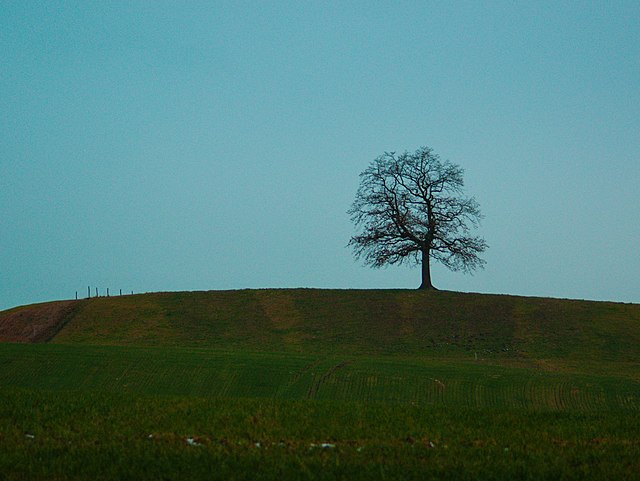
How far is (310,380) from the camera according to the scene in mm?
31656

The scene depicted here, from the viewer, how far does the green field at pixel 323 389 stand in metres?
12.6

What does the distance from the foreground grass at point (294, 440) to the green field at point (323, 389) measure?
55mm

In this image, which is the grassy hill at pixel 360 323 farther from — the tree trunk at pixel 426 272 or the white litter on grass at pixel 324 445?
the white litter on grass at pixel 324 445

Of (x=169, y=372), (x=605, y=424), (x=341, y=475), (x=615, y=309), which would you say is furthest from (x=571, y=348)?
(x=341, y=475)

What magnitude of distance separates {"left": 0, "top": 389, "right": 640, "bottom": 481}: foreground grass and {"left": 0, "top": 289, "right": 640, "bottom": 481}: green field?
5cm

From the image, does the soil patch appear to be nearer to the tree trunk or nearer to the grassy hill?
the grassy hill

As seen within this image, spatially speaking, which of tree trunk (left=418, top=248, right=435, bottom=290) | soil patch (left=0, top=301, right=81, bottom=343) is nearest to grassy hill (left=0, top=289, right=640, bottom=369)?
soil patch (left=0, top=301, right=81, bottom=343)

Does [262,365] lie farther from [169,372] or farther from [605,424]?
[605,424]

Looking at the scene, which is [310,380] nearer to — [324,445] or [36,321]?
[324,445]

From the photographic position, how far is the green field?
41.4 ft

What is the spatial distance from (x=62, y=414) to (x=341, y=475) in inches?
318

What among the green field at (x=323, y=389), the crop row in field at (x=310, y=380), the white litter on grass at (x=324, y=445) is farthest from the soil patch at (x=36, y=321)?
the white litter on grass at (x=324, y=445)

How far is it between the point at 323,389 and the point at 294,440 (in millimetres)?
15834

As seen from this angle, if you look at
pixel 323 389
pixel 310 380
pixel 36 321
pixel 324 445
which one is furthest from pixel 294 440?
pixel 36 321
